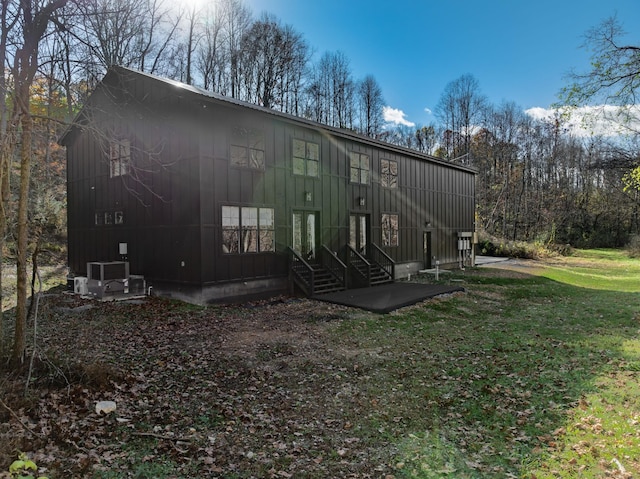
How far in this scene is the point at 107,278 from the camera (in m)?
11.3

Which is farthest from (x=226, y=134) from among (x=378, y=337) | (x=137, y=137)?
(x=378, y=337)

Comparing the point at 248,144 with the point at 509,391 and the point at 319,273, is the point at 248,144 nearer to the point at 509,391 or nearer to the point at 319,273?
the point at 319,273

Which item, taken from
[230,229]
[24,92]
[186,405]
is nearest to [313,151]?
[230,229]

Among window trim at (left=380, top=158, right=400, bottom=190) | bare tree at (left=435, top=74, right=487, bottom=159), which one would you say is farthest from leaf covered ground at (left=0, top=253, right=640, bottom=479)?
bare tree at (left=435, top=74, right=487, bottom=159)

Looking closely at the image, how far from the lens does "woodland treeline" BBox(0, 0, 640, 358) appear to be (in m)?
5.09

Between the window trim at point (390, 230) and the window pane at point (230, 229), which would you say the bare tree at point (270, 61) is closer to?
the window trim at point (390, 230)

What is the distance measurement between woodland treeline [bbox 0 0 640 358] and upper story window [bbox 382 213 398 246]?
8.02 meters

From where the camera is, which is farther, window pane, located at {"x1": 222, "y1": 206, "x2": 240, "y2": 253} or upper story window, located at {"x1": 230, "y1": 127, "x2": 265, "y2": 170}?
upper story window, located at {"x1": 230, "y1": 127, "x2": 265, "y2": 170}

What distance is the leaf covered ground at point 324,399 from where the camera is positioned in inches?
143

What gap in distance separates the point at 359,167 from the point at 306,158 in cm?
299

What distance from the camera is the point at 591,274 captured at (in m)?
20.7

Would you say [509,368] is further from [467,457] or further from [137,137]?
[137,137]

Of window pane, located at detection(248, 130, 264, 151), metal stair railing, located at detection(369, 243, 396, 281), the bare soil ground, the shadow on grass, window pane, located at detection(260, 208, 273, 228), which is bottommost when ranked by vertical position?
the shadow on grass

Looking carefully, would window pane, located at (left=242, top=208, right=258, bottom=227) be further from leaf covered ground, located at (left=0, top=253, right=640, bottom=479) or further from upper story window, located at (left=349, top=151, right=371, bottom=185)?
upper story window, located at (left=349, top=151, right=371, bottom=185)
